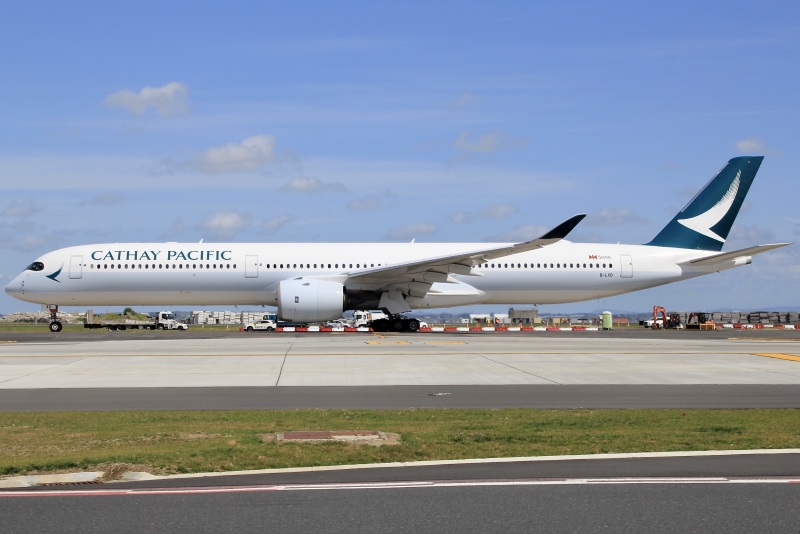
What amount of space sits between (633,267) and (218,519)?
3746cm

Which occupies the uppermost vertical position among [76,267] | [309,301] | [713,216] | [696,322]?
[713,216]

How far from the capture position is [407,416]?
12586 mm

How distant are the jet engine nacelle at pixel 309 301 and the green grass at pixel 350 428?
23.3 meters

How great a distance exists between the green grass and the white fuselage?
26275 millimetres

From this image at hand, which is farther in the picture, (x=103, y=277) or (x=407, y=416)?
(x=103, y=277)

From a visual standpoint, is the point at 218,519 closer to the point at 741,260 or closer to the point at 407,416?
the point at 407,416

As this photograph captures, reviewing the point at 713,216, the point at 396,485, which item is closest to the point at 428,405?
the point at 396,485

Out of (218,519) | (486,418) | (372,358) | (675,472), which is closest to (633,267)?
(372,358)

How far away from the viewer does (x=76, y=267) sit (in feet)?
129

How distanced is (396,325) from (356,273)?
302 centimetres

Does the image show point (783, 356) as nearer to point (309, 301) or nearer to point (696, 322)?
point (309, 301)

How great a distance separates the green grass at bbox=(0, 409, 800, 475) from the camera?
915cm

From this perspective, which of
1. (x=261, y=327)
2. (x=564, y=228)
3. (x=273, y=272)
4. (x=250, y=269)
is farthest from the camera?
(x=261, y=327)

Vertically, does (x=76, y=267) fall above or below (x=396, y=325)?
above
